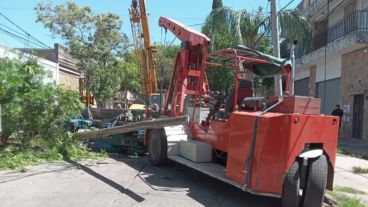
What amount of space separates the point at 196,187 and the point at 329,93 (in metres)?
21.8

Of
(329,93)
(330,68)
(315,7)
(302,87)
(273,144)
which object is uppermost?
(315,7)

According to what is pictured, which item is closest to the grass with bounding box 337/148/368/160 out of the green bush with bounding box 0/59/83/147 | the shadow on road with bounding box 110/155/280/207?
the shadow on road with bounding box 110/155/280/207

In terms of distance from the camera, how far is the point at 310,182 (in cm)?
761

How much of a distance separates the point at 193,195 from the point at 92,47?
3420 centimetres

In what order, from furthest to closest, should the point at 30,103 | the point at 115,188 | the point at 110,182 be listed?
the point at 30,103
the point at 110,182
the point at 115,188

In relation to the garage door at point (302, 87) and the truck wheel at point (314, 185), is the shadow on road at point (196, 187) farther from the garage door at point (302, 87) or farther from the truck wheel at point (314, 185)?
the garage door at point (302, 87)

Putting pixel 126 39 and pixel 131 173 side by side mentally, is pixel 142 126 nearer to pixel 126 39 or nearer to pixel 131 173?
pixel 131 173

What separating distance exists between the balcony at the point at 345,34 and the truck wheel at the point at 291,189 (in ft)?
55.2

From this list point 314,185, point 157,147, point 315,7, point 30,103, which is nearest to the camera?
point 314,185

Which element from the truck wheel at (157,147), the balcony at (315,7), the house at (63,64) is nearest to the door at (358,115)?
the balcony at (315,7)

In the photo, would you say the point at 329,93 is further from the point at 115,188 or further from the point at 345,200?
the point at 115,188

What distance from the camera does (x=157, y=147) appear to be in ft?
39.6

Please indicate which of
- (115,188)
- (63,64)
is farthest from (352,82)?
(63,64)

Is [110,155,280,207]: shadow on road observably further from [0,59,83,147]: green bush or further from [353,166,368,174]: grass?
[353,166,368,174]: grass
